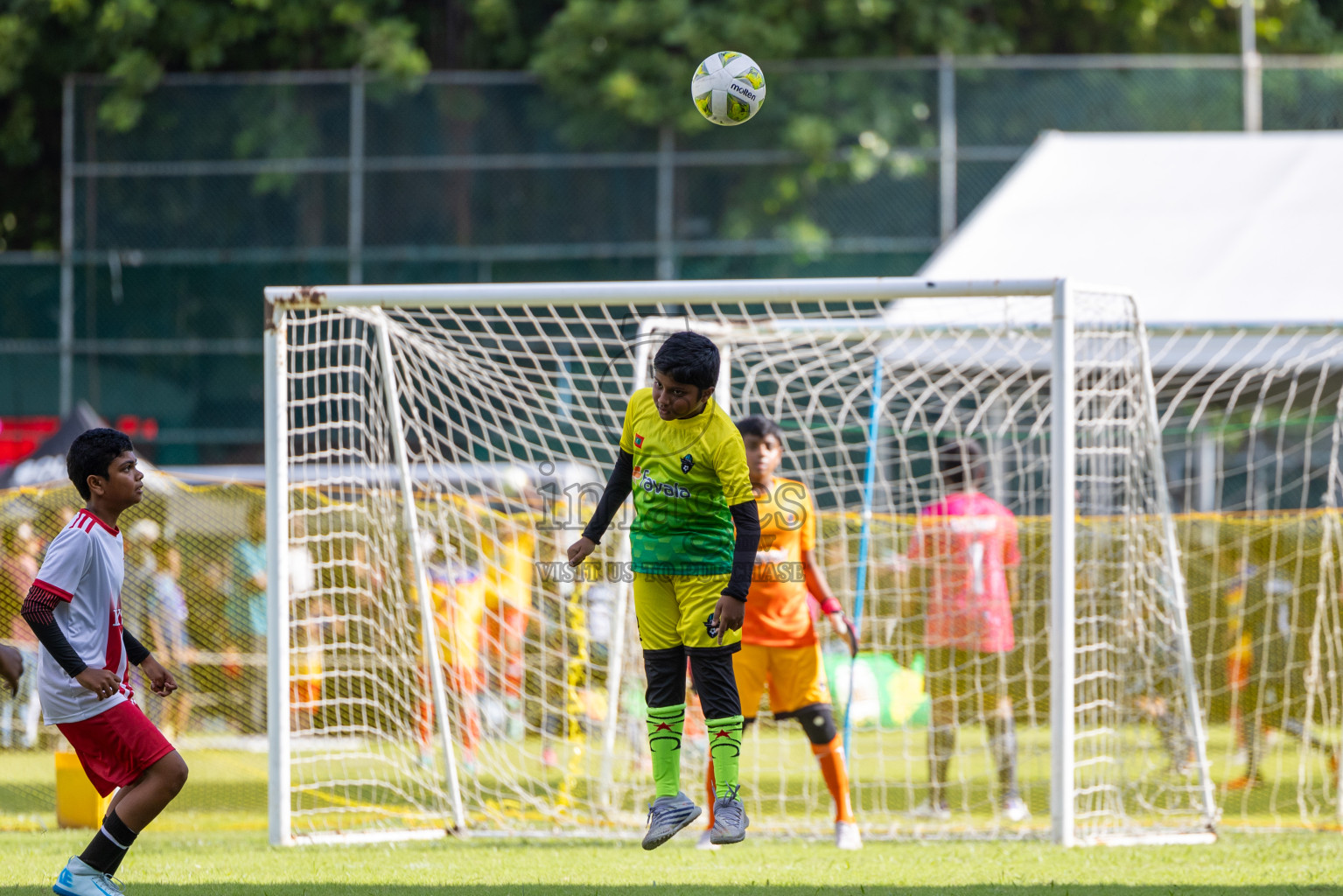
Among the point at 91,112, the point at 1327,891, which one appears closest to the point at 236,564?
the point at 1327,891

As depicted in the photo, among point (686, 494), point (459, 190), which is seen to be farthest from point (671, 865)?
point (459, 190)

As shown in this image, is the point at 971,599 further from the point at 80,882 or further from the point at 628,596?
the point at 80,882

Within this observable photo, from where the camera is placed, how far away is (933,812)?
825 cm

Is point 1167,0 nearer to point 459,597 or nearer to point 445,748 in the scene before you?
point 459,597

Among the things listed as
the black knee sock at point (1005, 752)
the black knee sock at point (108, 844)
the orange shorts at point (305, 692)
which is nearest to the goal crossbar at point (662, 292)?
the orange shorts at point (305, 692)

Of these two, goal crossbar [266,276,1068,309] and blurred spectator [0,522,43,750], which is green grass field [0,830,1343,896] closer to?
blurred spectator [0,522,43,750]

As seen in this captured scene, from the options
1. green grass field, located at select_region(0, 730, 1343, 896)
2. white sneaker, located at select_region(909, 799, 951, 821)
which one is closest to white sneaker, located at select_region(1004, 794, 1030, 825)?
green grass field, located at select_region(0, 730, 1343, 896)

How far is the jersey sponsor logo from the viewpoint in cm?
519

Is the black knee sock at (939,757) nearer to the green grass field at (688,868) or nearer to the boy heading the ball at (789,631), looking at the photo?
the green grass field at (688,868)

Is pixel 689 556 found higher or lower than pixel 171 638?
higher

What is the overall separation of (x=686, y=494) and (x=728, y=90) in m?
2.08

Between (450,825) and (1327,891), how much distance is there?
4192 millimetres

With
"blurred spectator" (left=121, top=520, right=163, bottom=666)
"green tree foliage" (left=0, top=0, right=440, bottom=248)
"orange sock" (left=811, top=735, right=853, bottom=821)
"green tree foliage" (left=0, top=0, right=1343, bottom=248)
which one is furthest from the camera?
"green tree foliage" (left=0, top=0, right=440, bottom=248)

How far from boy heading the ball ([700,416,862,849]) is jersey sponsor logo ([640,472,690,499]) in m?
1.57
